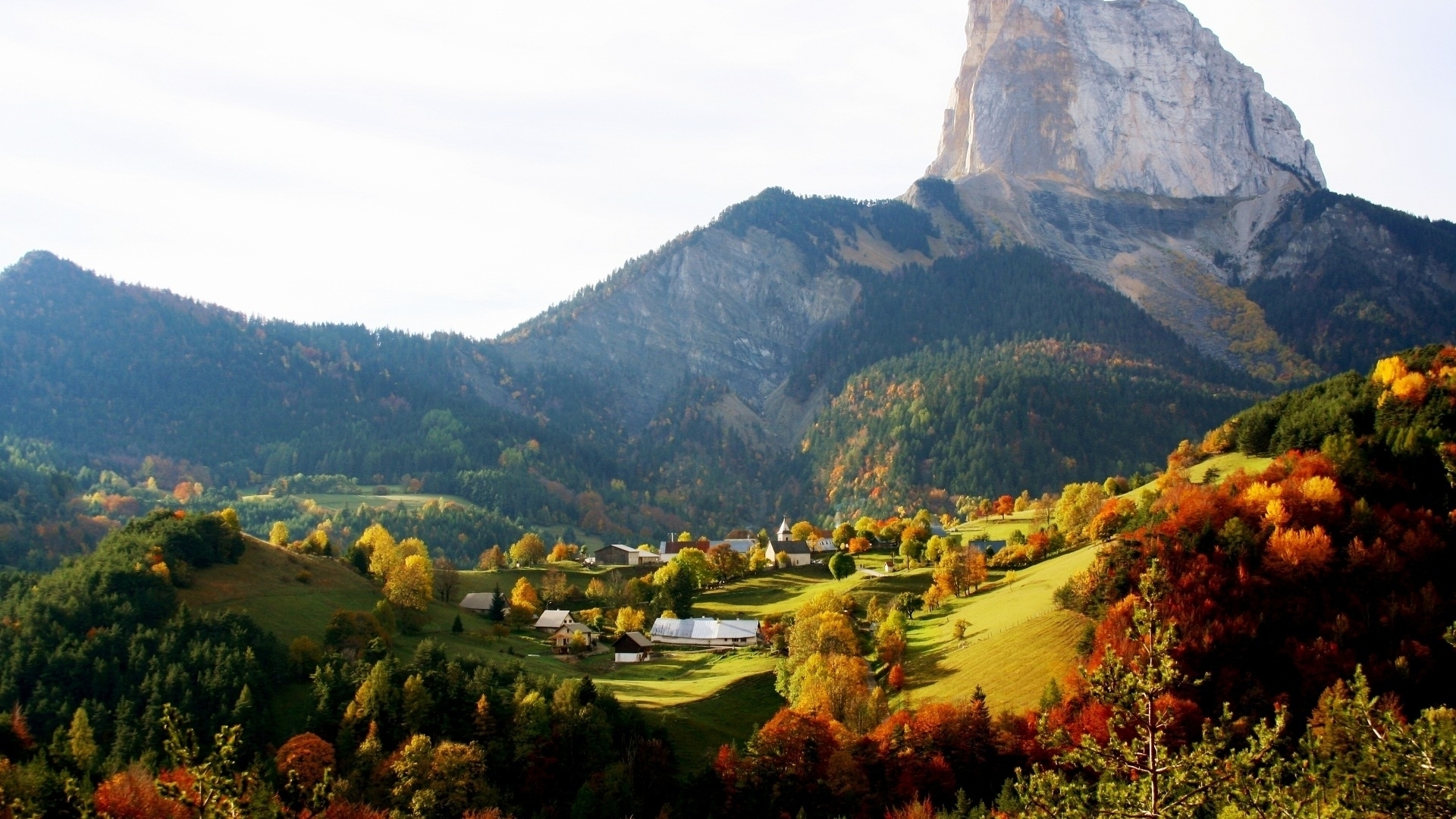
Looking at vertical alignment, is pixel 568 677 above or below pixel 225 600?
below

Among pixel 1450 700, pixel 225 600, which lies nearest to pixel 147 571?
pixel 225 600

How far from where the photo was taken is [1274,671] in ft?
196

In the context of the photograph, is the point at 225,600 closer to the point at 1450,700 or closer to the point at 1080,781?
the point at 1080,781

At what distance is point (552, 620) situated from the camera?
3440 inches

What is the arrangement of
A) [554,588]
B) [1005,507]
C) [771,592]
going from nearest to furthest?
[554,588] → [771,592] → [1005,507]

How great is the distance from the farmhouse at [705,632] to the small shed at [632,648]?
3320mm

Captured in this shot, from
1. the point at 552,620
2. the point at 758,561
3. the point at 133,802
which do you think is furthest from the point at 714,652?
the point at 133,802

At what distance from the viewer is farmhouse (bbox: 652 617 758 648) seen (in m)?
84.6

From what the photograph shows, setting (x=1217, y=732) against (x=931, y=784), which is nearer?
(x=1217, y=732)

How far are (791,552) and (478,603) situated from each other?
→ 38.5m

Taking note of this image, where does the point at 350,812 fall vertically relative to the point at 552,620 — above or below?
below

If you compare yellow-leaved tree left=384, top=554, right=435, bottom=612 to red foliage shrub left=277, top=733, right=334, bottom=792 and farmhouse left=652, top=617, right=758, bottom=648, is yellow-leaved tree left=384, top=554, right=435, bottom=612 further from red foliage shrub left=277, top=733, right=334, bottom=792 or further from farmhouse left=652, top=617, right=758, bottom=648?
red foliage shrub left=277, top=733, right=334, bottom=792

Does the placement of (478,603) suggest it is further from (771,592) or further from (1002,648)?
(1002,648)

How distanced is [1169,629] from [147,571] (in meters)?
68.7
